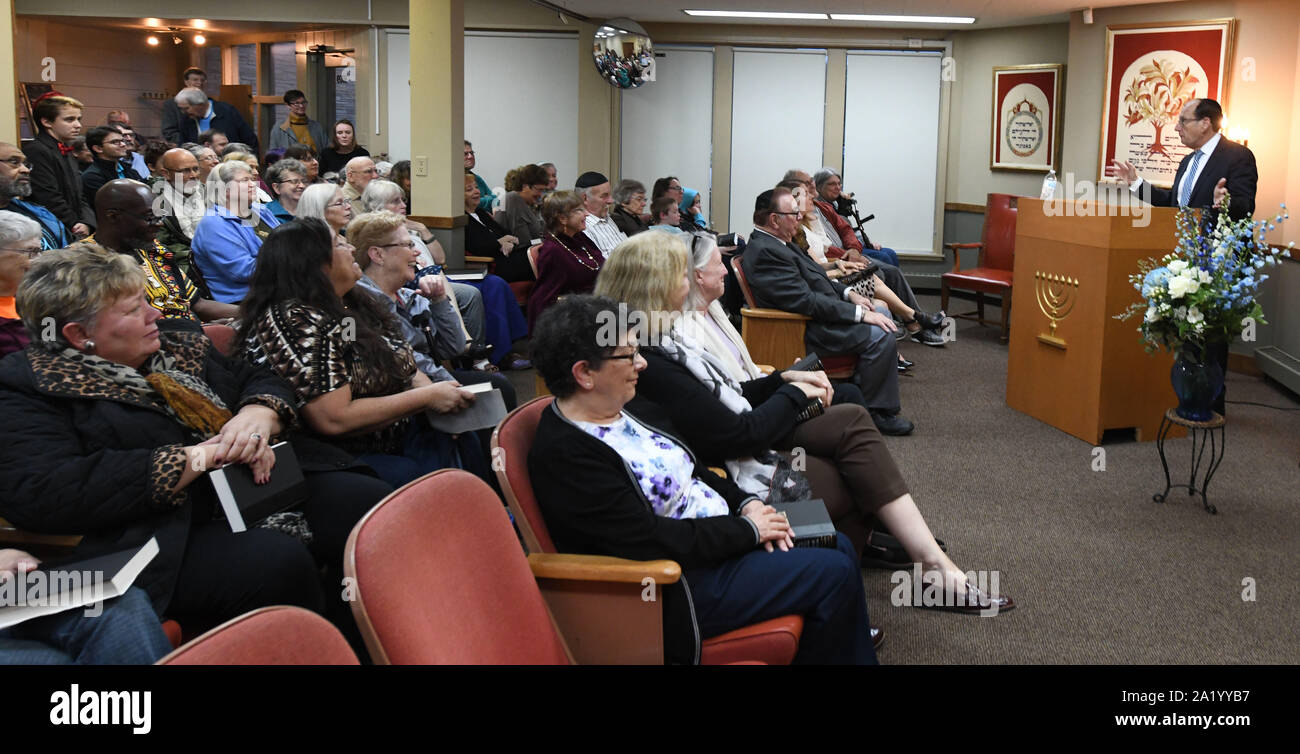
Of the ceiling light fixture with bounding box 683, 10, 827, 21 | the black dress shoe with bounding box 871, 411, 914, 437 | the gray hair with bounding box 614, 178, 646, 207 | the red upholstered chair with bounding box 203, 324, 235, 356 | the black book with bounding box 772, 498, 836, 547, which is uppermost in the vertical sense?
the ceiling light fixture with bounding box 683, 10, 827, 21

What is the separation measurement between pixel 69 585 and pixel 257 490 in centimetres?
53

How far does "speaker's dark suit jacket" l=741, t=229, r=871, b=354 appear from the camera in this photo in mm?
5488

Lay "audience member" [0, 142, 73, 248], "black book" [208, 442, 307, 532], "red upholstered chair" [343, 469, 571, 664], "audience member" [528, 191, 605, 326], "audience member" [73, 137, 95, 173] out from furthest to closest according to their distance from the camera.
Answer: "audience member" [73, 137, 95, 173] < "audience member" [528, 191, 605, 326] < "audience member" [0, 142, 73, 248] < "black book" [208, 442, 307, 532] < "red upholstered chair" [343, 469, 571, 664]

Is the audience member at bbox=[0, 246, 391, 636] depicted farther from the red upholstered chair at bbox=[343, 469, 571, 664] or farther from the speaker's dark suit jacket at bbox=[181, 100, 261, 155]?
the speaker's dark suit jacket at bbox=[181, 100, 261, 155]

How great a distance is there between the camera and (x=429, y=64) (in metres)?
7.27

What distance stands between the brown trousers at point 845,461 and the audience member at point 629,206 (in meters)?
4.70

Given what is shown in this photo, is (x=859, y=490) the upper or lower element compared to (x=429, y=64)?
lower

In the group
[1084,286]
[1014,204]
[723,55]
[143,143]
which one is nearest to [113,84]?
[143,143]

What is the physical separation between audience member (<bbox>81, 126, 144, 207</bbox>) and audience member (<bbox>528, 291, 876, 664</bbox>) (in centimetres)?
506

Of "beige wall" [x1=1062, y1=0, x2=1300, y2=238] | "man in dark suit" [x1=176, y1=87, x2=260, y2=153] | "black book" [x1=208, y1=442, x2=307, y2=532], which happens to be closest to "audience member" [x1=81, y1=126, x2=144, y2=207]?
"man in dark suit" [x1=176, y1=87, x2=260, y2=153]

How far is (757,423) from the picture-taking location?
3.03 m

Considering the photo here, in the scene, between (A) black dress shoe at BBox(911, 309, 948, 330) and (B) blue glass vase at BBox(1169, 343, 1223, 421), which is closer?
(B) blue glass vase at BBox(1169, 343, 1223, 421)
